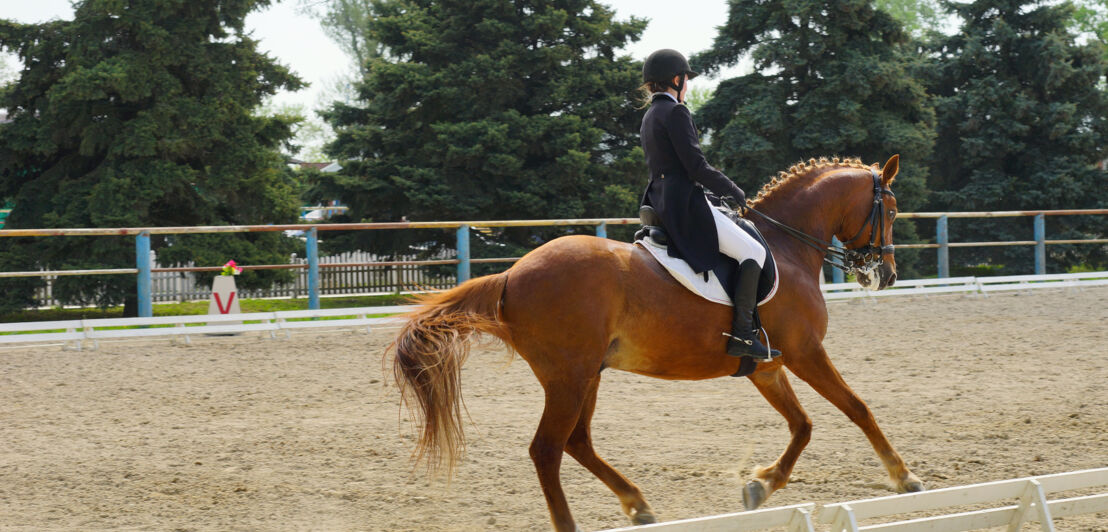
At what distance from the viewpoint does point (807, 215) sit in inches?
207

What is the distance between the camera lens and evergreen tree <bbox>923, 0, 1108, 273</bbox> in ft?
80.9

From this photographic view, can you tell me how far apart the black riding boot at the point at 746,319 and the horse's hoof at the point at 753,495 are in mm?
632

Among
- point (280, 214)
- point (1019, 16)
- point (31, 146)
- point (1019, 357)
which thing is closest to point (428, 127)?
point (280, 214)

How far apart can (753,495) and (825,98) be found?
20409mm

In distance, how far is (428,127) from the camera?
72.6ft

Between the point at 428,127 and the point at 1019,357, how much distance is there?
619 inches

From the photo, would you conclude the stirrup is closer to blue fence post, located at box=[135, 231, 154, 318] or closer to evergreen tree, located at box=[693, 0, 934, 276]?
blue fence post, located at box=[135, 231, 154, 318]

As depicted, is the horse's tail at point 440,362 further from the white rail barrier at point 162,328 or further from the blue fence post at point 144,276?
the blue fence post at point 144,276

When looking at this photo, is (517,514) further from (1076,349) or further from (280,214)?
(280,214)

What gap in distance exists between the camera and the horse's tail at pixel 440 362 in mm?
4094

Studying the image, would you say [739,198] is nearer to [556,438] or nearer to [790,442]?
[790,442]

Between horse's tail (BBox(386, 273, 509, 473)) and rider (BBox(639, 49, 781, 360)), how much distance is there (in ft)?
3.09

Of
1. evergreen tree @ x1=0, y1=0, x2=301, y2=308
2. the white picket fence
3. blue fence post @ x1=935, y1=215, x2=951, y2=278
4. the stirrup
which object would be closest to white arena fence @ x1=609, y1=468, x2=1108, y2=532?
the stirrup

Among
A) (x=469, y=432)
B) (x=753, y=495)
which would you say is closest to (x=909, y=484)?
(x=753, y=495)
